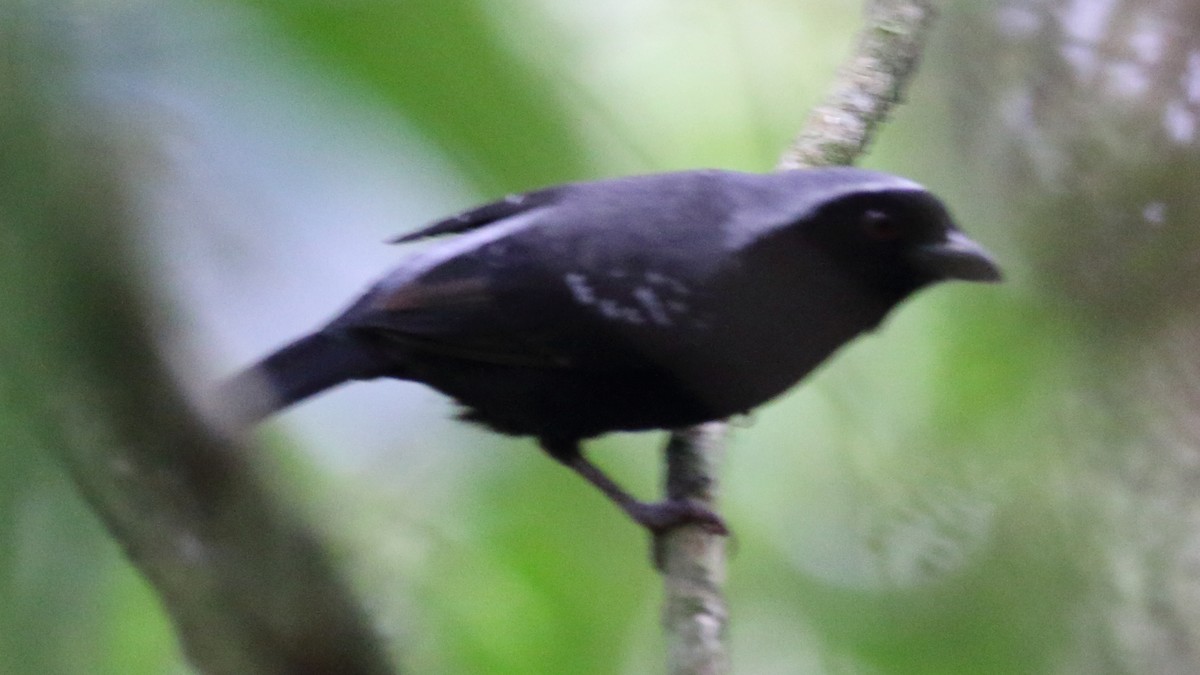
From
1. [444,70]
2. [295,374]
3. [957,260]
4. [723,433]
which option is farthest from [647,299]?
[444,70]

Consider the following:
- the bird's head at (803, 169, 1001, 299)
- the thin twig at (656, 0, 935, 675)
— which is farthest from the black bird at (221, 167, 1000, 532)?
the thin twig at (656, 0, 935, 675)

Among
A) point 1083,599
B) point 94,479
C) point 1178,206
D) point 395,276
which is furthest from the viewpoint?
point 395,276

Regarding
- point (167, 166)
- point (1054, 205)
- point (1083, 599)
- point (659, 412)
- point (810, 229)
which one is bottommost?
point (659, 412)

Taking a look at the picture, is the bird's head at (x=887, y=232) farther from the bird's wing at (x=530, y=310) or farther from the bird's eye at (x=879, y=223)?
the bird's wing at (x=530, y=310)

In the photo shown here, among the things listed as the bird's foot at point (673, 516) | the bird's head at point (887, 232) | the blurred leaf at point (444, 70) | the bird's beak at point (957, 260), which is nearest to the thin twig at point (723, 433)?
the bird's foot at point (673, 516)

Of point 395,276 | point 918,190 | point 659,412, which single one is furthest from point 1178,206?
point 395,276

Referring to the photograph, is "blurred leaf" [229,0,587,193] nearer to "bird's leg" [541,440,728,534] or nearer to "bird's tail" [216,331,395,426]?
"bird's tail" [216,331,395,426]

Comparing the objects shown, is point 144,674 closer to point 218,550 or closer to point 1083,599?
point 218,550
